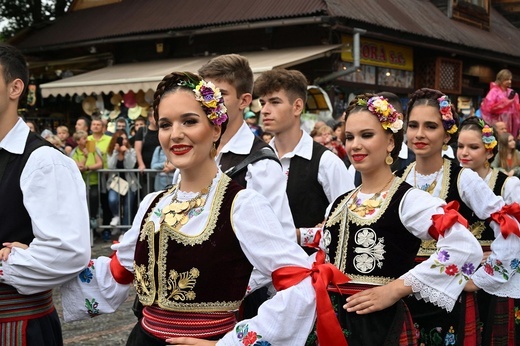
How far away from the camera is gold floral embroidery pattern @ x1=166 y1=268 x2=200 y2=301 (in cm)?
270

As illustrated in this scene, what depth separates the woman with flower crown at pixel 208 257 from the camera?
2615 millimetres

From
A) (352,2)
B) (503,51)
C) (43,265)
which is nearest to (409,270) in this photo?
(43,265)

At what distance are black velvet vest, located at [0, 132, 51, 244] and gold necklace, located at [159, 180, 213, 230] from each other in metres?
0.57

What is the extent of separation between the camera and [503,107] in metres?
11.7

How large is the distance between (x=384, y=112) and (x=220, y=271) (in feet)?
4.66

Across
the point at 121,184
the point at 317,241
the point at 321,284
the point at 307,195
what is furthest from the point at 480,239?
the point at 121,184

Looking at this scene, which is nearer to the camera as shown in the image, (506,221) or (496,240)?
(506,221)

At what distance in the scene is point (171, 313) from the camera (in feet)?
9.03

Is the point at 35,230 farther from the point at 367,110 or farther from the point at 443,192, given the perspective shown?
the point at 443,192

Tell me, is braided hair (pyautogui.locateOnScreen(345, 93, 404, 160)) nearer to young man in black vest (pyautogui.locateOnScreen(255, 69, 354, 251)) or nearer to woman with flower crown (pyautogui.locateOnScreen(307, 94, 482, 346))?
woman with flower crown (pyautogui.locateOnScreen(307, 94, 482, 346))

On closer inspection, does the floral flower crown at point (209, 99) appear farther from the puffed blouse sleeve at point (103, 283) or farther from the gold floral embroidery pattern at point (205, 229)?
the puffed blouse sleeve at point (103, 283)

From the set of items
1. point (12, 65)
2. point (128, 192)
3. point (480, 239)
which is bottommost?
point (128, 192)

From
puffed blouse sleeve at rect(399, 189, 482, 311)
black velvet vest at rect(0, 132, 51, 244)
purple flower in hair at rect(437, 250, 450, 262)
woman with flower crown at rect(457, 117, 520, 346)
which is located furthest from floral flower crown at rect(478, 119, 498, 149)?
black velvet vest at rect(0, 132, 51, 244)

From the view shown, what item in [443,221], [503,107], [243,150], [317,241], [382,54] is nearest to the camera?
[443,221]
